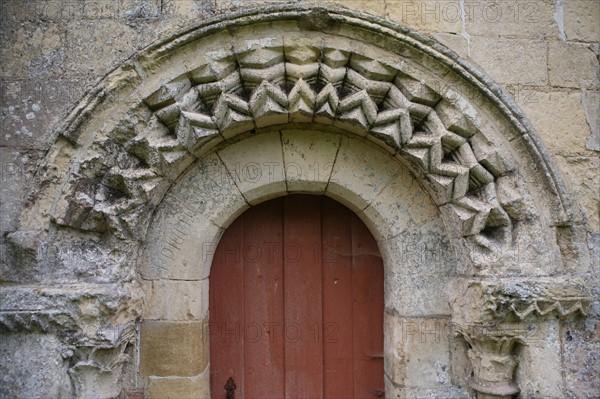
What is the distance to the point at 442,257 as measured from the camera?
2713 millimetres

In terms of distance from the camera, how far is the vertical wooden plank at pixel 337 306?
2.94 meters

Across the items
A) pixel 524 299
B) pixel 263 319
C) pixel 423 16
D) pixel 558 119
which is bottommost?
pixel 263 319

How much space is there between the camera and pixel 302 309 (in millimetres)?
2945

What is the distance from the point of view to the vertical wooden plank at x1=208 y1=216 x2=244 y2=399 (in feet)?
9.57

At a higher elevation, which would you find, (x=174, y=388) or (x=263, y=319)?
(x=263, y=319)

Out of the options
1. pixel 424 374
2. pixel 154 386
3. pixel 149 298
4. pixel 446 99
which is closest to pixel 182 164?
pixel 149 298

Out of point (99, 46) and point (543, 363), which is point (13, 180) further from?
point (543, 363)

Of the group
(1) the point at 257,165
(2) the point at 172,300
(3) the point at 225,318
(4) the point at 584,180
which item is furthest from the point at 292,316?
(4) the point at 584,180

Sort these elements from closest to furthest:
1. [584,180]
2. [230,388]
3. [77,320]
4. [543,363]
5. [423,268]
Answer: [77,320]
[543,363]
[584,180]
[423,268]
[230,388]

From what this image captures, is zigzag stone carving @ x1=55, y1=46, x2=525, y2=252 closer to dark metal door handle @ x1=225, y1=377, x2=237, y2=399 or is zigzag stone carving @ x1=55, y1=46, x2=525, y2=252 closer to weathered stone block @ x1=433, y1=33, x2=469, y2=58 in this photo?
weathered stone block @ x1=433, y1=33, x2=469, y2=58

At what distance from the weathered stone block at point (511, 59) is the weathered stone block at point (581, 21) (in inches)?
8.5

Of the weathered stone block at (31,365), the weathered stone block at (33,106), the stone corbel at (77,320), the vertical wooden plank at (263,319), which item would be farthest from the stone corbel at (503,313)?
the weathered stone block at (33,106)

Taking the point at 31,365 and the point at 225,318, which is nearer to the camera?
the point at 31,365

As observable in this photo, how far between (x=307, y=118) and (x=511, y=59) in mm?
1145
